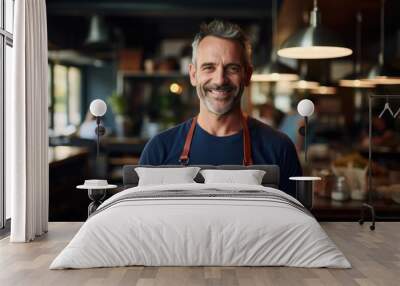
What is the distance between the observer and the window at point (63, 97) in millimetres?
10234

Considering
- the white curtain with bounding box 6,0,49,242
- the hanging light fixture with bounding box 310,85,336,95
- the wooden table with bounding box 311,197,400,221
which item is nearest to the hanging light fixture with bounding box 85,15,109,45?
the white curtain with bounding box 6,0,49,242

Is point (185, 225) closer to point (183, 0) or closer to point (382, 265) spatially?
point (382, 265)

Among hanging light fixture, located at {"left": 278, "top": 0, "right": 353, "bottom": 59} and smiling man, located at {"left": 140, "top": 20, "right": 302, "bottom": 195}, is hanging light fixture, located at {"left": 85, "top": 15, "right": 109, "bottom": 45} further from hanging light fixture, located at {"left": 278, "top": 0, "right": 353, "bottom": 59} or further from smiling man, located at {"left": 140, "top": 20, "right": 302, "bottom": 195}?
hanging light fixture, located at {"left": 278, "top": 0, "right": 353, "bottom": 59}

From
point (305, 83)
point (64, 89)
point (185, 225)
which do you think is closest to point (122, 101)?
point (64, 89)

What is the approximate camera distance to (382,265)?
478cm

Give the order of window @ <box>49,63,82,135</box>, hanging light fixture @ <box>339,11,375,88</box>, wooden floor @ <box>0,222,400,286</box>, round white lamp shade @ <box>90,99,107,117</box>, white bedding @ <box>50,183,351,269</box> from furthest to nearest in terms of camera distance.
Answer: window @ <box>49,63,82,135</box> → hanging light fixture @ <box>339,11,375,88</box> → round white lamp shade @ <box>90,99,107,117</box> → white bedding @ <box>50,183,351,269</box> → wooden floor @ <box>0,222,400,286</box>

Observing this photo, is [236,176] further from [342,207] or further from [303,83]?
[303,83]

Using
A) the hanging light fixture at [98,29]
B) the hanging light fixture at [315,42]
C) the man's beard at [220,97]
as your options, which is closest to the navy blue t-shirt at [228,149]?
the man's beard at [220,97]

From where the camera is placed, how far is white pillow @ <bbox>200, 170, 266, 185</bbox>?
20.2 feet

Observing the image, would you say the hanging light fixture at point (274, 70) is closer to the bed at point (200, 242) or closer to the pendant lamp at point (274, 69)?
the pendant lamp at point (274, 69)

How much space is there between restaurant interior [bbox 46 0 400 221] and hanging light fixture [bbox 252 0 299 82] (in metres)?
0.02

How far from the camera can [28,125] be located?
19.2 ft

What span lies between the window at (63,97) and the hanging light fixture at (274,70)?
10.3ft

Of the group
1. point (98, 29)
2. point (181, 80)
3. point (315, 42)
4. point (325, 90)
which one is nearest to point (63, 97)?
point (98, 29)
